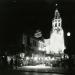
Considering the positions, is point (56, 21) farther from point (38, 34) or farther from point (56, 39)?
Result: point (38, 34)

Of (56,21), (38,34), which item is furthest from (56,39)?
(38,34)

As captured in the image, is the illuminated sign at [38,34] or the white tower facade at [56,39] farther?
the illuminated sign at [38,34]

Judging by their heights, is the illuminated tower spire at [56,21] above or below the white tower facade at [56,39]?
above

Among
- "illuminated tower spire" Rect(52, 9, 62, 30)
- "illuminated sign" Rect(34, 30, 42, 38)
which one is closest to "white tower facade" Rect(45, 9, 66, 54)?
"illuminated tower spire" Rect(52, 9, 62, 30)

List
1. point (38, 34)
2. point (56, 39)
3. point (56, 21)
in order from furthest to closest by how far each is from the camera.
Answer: point (56, 39), point (56, 21), point (38, 34)

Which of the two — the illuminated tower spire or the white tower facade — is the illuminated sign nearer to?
the white tower facade

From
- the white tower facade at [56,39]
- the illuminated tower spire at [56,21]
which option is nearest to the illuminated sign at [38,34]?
the white tower facade at [56,39]

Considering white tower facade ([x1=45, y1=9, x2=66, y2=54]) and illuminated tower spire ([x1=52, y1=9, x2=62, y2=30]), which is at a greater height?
illuminated tower spire ([x1=52, y1=9, x2=62, y2=30])

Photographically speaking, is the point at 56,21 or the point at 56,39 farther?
the point at 56,39

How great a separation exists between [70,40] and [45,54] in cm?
141

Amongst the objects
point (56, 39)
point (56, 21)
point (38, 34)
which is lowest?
point (56, 39)

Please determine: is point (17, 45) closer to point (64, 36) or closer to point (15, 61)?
point (15, 61)

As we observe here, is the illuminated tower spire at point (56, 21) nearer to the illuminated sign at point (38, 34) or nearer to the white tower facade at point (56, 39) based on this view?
the white tower facade at point (56, 39)

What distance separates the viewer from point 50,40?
44.5 feet
